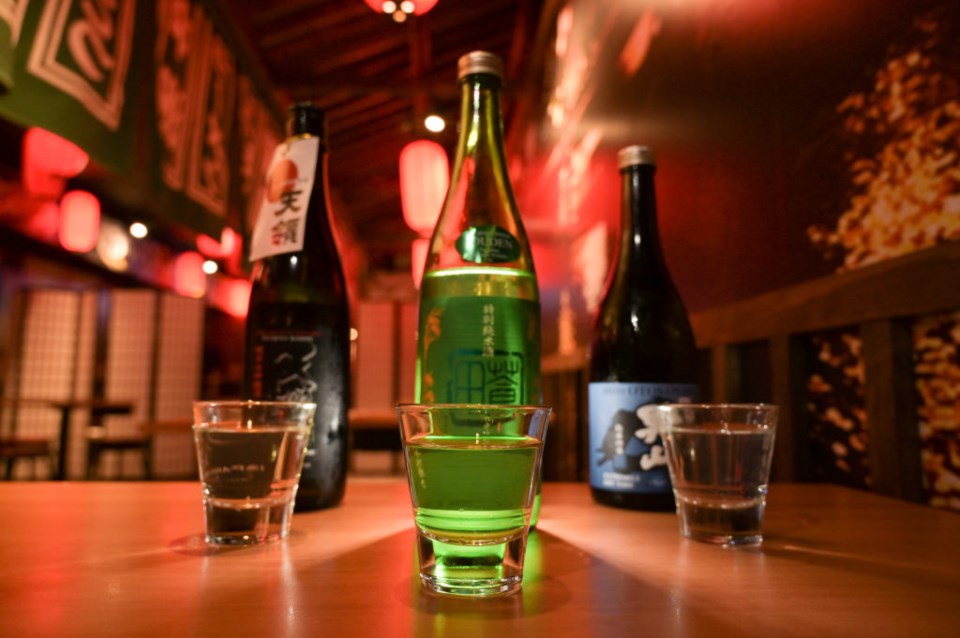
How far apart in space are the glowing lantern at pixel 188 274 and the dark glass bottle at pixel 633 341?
628cm

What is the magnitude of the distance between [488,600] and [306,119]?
0.56m

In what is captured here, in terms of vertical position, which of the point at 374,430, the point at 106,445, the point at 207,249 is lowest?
the point at 106,445

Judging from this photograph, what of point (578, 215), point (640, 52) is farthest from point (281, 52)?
point (640, 52)

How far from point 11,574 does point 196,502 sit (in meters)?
0.32

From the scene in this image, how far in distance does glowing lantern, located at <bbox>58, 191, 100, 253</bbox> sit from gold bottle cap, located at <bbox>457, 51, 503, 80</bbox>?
4774 millimetres

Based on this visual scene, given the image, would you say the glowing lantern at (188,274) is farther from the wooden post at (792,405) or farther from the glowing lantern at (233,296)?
the wooden post at (792,405)

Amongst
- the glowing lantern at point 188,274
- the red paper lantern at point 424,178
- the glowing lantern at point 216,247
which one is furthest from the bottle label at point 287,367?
the glowing lantern at point 188,274

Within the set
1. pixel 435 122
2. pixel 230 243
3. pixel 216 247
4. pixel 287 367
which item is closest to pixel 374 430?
pixel 435 122

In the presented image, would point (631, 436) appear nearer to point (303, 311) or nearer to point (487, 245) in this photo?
point (487, 245)

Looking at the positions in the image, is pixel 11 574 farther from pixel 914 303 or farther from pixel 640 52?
pixel 640 52

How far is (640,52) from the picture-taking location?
5.70ft

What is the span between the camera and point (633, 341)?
77 cm

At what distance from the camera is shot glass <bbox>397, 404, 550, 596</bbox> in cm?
35

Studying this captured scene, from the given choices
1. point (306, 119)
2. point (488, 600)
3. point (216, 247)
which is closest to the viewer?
point (488, 600)
